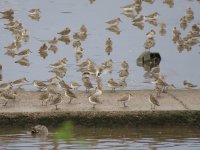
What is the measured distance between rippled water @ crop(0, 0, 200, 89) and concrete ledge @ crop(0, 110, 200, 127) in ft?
13.1

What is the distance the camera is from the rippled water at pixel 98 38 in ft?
65.7

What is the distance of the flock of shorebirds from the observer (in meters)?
15.1

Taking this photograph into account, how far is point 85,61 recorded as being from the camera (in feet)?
64.2

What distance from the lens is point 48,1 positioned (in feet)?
102

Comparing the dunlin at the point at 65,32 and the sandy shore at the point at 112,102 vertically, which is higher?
the dunlin at the point at 65,32

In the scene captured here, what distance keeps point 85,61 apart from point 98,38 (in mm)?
5054

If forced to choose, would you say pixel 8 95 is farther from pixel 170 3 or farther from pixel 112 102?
pixel 170 3

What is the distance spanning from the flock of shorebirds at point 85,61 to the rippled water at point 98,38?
21 centimetres

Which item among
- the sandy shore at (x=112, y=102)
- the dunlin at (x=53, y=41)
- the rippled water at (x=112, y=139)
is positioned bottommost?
the rippled water at (x=112, y=139)

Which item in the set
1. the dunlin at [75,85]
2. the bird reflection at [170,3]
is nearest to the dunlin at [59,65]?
the dunlin at [75,85]

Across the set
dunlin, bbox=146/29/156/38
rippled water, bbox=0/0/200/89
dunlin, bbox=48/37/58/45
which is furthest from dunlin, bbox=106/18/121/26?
dunlin, bbox=48/37/58/45

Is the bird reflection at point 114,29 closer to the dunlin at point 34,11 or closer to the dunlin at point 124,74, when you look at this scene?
the dunlin at point 34,11

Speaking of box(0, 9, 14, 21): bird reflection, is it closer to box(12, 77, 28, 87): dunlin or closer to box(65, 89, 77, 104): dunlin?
box(12, 77, 28, 87): dunlin

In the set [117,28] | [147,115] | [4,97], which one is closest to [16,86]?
[4,97]
